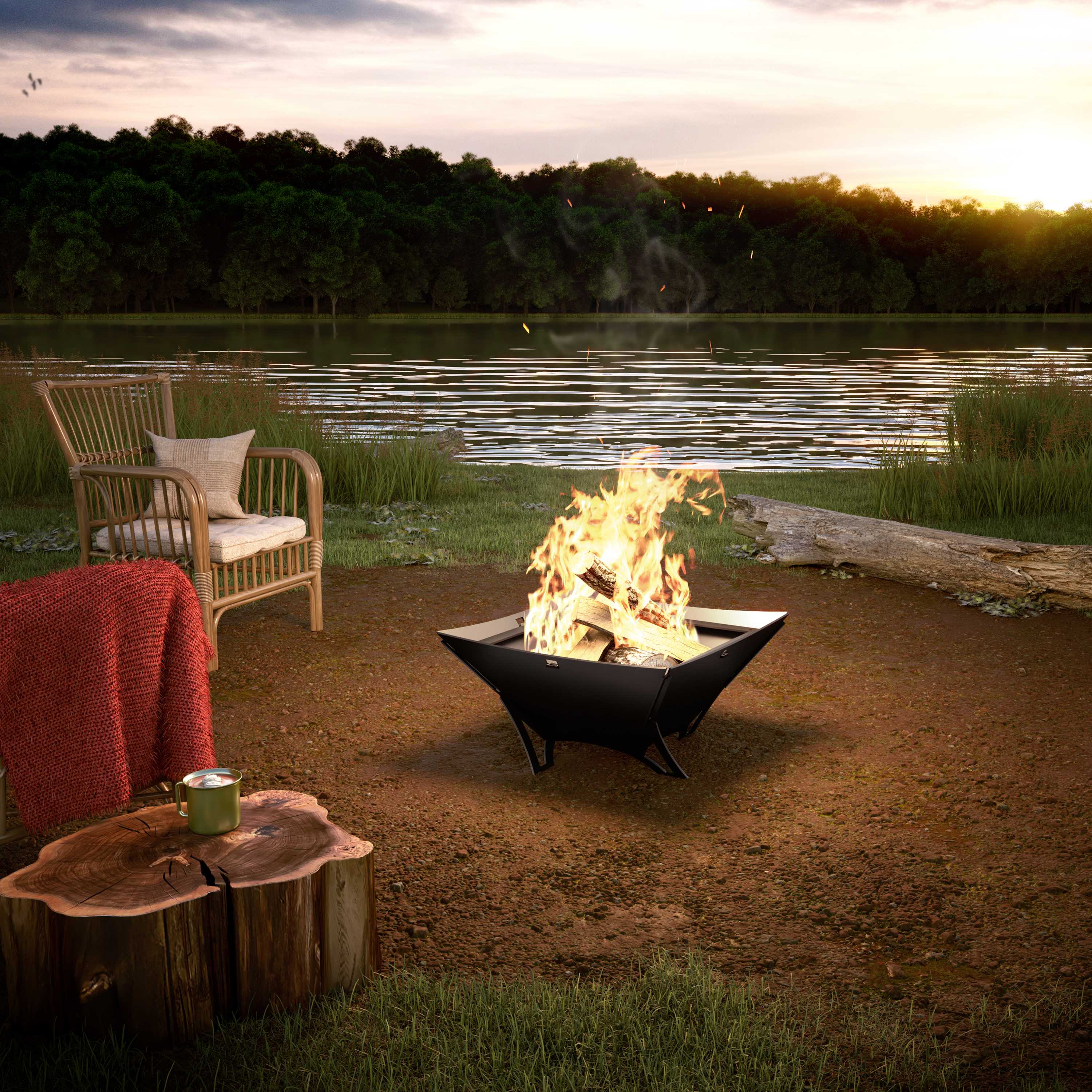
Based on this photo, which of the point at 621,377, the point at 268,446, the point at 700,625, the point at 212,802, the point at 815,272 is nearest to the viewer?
the point at 212,802

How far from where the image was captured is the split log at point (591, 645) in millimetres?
3740

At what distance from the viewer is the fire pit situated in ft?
11.0

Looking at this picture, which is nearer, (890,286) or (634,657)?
(634,657)

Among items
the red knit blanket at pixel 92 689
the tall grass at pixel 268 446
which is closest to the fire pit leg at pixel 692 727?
the red knit blanket at pixel 92 689

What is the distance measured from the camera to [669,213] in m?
85.8

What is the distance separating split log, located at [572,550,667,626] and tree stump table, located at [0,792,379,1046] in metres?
1.57

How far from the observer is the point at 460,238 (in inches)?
3054

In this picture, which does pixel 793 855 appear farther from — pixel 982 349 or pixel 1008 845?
pixel 982 349

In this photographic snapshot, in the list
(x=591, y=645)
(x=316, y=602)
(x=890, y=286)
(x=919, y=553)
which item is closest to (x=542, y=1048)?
(x=591, y=645)

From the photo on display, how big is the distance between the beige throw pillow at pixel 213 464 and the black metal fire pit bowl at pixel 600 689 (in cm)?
191

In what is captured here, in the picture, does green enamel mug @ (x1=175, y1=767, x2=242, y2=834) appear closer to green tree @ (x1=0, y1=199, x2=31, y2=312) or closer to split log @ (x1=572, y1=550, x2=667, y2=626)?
split log @ (x1=572, y1=550, x2=667, y2=626)

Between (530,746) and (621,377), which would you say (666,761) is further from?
(621,377)

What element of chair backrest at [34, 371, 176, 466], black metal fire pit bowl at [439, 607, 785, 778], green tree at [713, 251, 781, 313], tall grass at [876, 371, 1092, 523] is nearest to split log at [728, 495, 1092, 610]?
tall grass at [876, 371, 1092, 523]

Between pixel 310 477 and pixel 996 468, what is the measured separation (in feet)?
18.2
